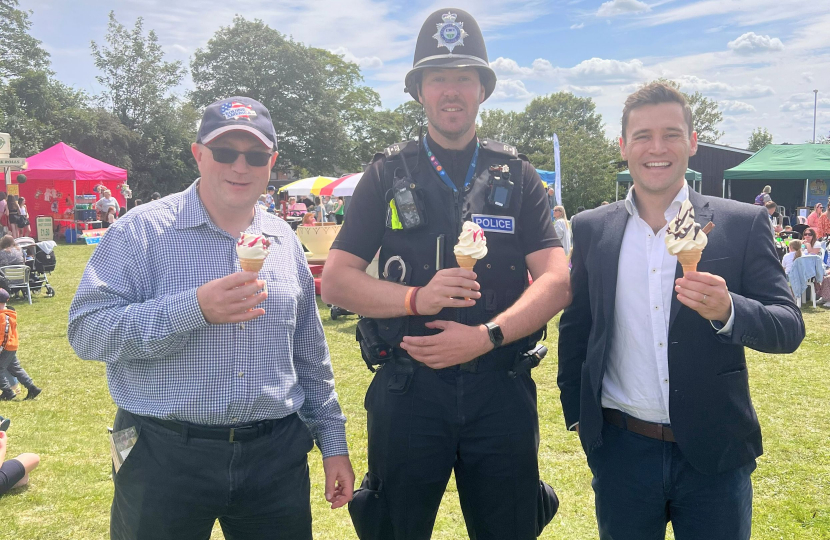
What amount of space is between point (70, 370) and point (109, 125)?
31.8m

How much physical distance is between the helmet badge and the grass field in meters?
3.21

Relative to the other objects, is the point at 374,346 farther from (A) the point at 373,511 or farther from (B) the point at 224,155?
(B) the point at 224,155

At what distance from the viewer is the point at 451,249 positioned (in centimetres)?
264

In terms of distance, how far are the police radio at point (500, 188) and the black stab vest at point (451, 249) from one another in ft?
0.09

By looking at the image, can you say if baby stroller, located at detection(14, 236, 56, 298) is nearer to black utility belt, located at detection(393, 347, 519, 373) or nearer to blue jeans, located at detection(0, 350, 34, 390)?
blue jeans, located at detection(0, 350, 34, 390)

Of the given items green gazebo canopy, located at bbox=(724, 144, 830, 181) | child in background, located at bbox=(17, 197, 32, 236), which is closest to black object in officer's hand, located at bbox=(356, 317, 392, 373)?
child in background, located at bbox=(17, 197, 32, 236)

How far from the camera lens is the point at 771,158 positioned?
2445 centimetres

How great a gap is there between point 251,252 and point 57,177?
77.8ft

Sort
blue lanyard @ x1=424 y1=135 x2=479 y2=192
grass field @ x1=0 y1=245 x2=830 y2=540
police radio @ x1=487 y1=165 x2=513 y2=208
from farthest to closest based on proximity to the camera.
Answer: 1. grass field @ x1=0 y1=245 x2=830 y2=540
2. blue lanyard @ x1=424 y1=135 x2=479 y2=192
3. police radio @ x1=487 y1=165 x2=513 y2=208

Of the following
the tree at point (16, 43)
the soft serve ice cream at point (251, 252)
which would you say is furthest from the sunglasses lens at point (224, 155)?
the tree at point (16, 43)

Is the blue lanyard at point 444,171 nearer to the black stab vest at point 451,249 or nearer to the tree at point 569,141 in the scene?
the black stab vest at point 451,249

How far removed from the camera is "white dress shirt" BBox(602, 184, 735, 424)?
2.33 meters

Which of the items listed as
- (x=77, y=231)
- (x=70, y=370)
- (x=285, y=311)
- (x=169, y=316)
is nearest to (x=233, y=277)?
(x=169, y=316)

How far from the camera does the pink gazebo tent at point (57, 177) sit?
21.9 metres
